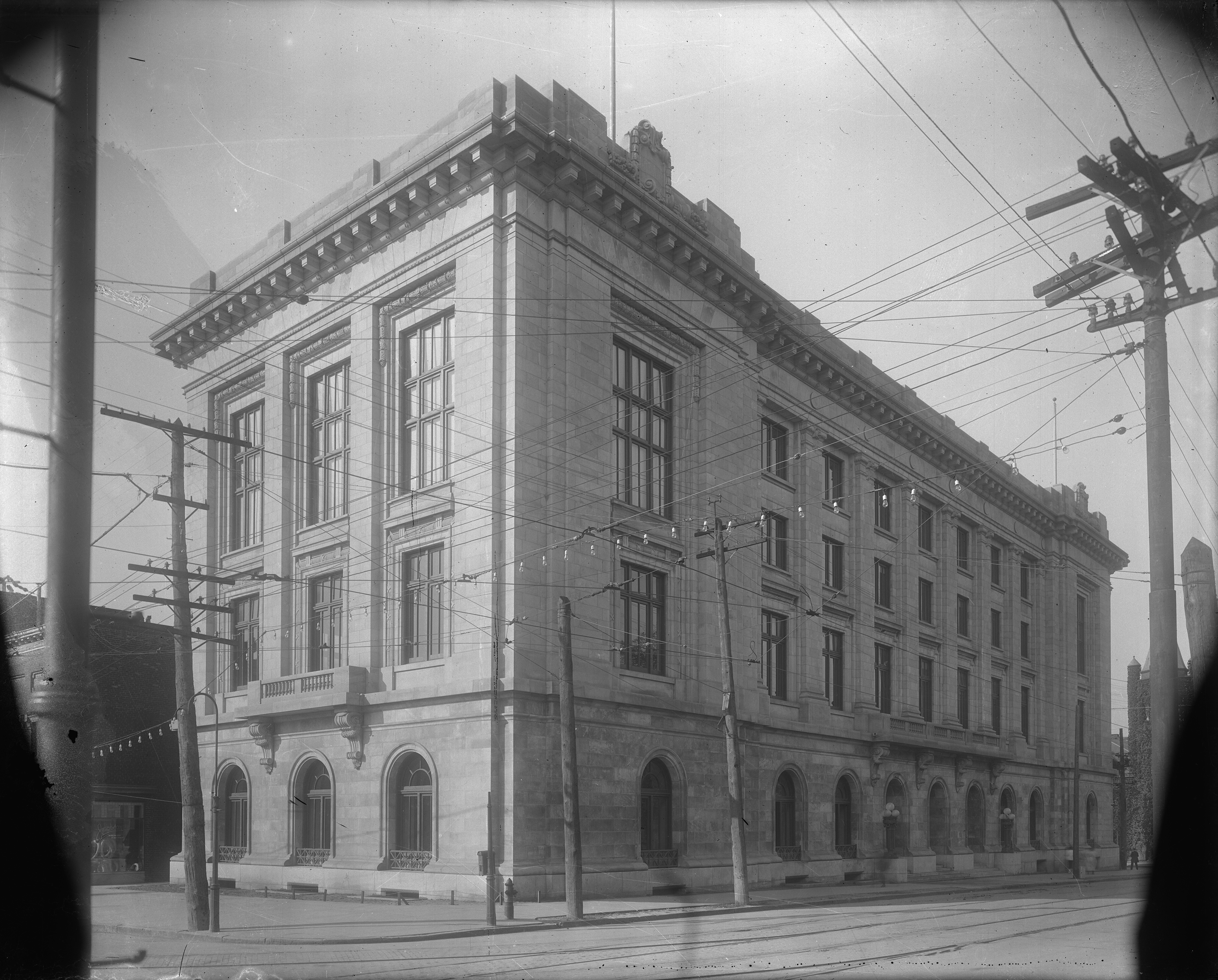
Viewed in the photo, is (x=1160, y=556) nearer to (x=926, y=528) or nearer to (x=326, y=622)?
(x=326, y=622)

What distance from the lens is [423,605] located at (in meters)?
31.9

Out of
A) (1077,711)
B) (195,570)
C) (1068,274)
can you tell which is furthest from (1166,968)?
(1077,711)

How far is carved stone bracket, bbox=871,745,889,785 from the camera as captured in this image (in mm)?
45781

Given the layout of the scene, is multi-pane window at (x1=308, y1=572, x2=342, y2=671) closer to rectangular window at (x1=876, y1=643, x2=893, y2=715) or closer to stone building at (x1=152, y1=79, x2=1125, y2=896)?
stone building at (x1=152, y1=79, x2=1125, y2=896)

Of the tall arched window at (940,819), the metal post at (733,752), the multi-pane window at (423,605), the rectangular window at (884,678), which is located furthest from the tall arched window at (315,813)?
the tall arched window at (940,819)

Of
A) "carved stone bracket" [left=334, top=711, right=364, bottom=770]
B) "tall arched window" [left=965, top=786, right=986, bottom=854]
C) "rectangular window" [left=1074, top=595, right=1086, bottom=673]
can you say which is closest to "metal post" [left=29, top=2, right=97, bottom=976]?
"carved stone bracket" [left=334, top=711, right=364, bottom=770]

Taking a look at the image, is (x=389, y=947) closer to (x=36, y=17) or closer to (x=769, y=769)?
(x=36, y=17)

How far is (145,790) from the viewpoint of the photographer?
4447 centimetres

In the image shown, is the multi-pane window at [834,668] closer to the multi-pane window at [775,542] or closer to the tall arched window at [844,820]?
the tall arched window at [844,820]

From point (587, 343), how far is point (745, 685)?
13205mm

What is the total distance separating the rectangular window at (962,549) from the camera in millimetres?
54375

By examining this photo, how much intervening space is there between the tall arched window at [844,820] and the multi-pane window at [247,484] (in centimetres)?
2407

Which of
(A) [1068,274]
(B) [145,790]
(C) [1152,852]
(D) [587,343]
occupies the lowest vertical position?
(B) [145,790]

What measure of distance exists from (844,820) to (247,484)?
2644cm
